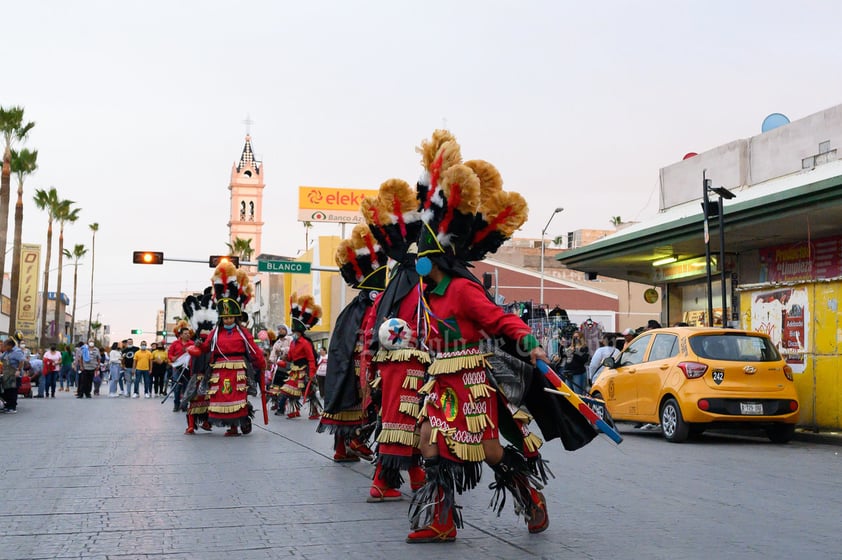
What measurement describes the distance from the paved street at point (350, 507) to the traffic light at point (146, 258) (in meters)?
21.0

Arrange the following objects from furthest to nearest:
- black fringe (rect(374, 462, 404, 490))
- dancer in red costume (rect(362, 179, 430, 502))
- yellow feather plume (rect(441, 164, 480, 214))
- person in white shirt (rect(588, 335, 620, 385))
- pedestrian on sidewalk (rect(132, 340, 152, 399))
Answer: pedestrian on sidewalk (rect(132, 340, 152, 399))
person in white shirt (rect(588, 335, 620, 385))
black fringe (rect(374, 462, 404, 490))
dancer in red costume (rect(362, 179, 430, 502))
yellow feather plume (rect(441, 164, 480, 214))

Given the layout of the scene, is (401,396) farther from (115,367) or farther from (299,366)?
(115,367)

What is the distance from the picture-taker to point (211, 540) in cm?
612

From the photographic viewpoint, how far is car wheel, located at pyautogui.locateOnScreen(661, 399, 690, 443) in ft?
44.5

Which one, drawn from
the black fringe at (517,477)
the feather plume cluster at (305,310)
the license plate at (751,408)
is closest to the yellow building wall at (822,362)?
the license plate at (751,408)

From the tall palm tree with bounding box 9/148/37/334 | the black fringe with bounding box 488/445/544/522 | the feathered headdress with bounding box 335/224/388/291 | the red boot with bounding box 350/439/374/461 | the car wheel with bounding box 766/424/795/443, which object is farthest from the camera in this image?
the tall palm tree with bounding box 9/148/37/334

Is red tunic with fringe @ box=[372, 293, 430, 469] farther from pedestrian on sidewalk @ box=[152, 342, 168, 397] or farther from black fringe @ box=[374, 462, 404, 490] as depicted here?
pedestrian on sidewalk @ box=[152, 342, 168, 397]

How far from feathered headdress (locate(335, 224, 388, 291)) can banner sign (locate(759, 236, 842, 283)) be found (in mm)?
10166

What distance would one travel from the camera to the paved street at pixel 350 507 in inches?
231

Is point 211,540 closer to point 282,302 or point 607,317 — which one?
point 607,317

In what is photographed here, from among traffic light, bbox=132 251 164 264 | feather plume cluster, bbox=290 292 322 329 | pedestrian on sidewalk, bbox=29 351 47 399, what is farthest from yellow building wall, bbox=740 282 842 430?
traffic light, bbox=132 251 164 264

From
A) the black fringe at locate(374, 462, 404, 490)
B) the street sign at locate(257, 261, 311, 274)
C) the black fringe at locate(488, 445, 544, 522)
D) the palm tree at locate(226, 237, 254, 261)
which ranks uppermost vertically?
the palm tree at locate(226, 237, 254, 261)

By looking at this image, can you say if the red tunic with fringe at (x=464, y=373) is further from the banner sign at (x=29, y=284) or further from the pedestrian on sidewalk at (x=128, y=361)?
the banner sign at (x=29, y=284)

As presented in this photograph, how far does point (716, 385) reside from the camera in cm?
1340
